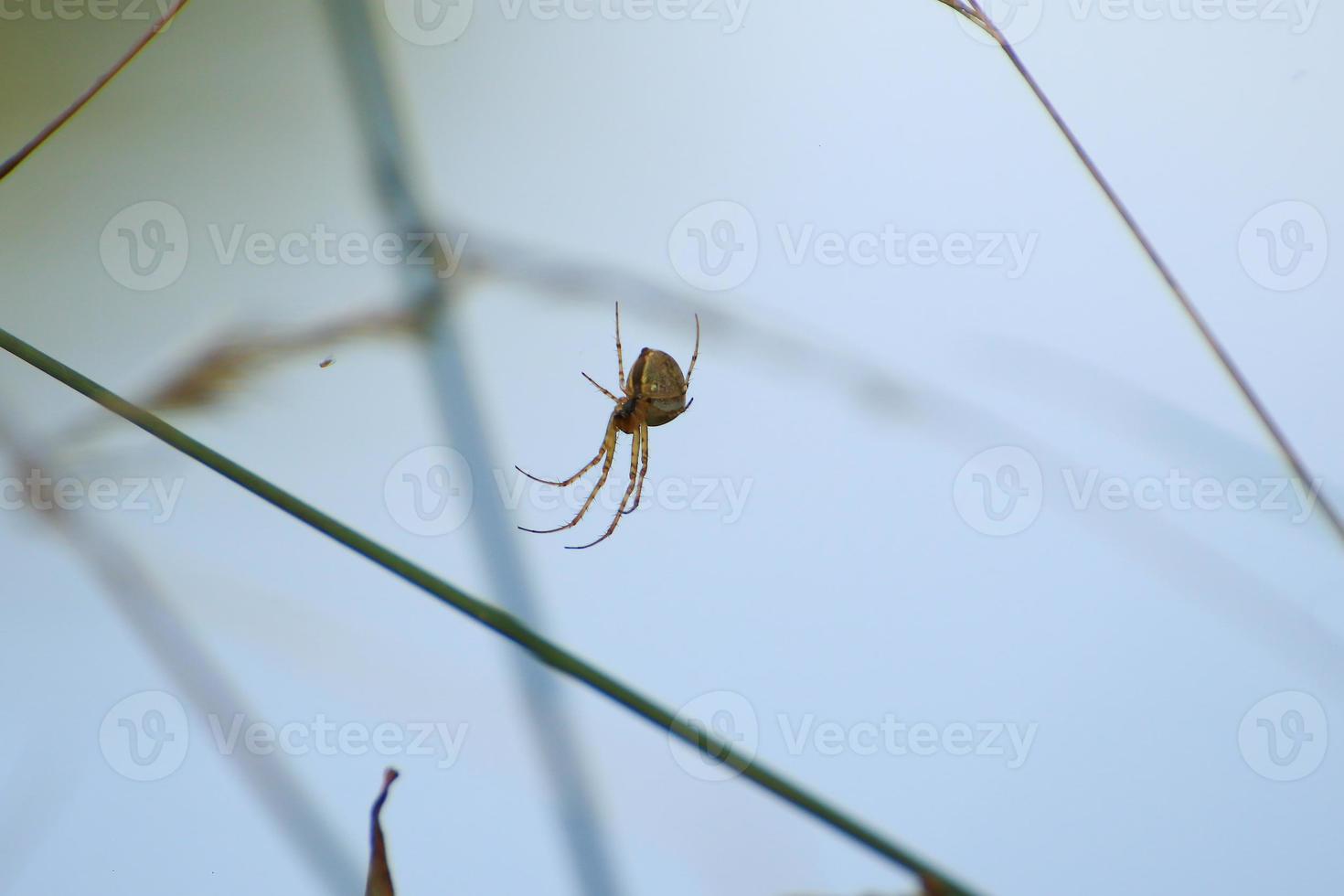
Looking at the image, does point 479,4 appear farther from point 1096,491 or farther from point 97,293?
point 1096,491

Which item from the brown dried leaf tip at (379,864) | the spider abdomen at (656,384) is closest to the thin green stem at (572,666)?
the brown dried leaf tip at (379,864)

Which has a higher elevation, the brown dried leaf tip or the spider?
the spider

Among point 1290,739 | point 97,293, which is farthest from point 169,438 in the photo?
point 1290,739

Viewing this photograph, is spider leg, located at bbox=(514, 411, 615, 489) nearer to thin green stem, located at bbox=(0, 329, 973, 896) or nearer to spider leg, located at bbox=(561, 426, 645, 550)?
spider leg, located at bbox=(561, 426, 645, 550)

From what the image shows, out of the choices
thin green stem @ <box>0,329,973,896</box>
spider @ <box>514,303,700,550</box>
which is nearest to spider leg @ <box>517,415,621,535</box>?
spider @ <box>514,303,700,550</box>

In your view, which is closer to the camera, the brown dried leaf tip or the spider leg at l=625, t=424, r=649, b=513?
the brown dried leaf tip

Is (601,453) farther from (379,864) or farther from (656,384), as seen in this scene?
(379,864)

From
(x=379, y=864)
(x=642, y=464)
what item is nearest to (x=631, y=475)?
(x=642, y=464)
